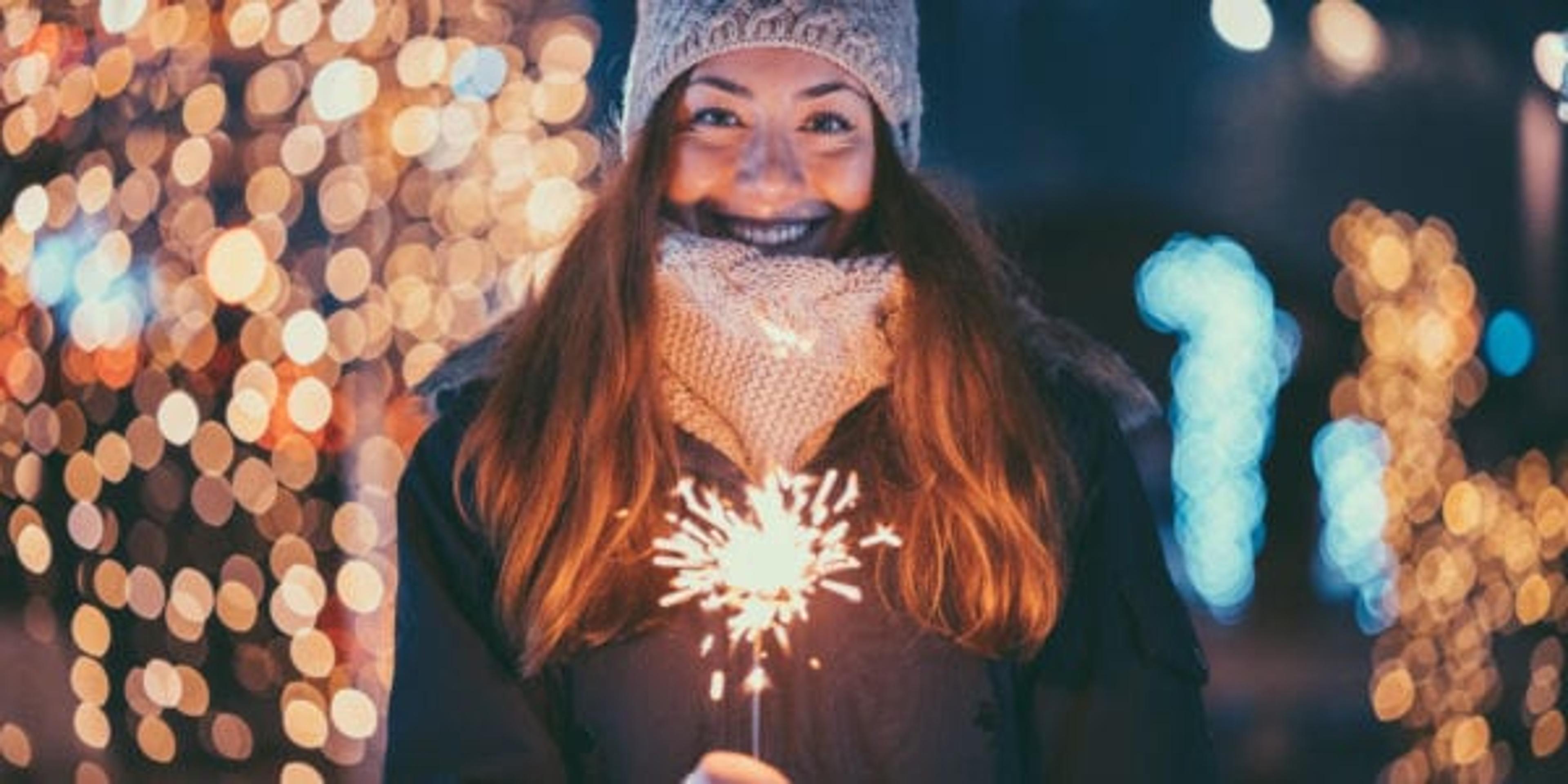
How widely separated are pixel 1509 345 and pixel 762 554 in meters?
9.29

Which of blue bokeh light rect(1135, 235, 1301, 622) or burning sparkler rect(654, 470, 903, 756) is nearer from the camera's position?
burning sparkler rect(654, 470, 903, 756)

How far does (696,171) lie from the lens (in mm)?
3283

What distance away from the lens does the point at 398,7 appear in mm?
6902

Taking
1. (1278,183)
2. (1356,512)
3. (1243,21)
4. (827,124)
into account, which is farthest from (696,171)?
(1356,512)

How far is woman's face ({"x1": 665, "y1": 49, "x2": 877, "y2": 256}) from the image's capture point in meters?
3.24

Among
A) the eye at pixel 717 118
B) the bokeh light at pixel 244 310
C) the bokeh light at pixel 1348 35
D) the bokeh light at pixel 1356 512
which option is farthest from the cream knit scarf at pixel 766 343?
the bokeh light at pixel 1356 512

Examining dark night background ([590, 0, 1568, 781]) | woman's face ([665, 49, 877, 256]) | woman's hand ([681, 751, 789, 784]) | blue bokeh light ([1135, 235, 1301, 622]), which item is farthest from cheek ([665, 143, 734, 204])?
blue bokeh light ([1135, 235, 1301, 622])

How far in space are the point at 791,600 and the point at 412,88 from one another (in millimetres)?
4306

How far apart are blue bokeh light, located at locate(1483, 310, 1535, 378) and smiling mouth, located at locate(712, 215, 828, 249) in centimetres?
843

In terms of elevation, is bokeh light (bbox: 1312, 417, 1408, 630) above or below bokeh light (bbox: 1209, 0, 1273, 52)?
below

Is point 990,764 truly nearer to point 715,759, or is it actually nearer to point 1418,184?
point 715,759

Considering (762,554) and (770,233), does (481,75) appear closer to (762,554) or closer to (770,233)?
(770,233)

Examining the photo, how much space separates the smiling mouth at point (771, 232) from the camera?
3.27 m

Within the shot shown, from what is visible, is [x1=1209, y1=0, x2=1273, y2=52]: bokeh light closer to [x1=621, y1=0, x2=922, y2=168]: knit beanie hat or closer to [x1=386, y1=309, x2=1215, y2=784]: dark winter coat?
[x1=621, y1=0, x2=922, y2=168]: knit beanie hat
